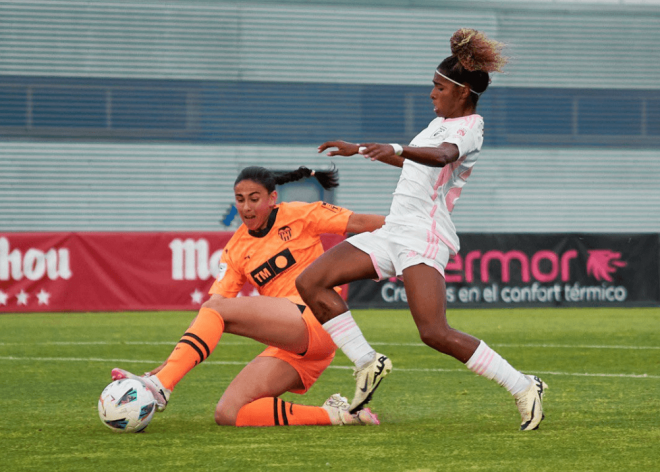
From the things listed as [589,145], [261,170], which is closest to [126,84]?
[589,145]

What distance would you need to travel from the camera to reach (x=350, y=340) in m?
5.04

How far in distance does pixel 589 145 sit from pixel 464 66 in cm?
2299

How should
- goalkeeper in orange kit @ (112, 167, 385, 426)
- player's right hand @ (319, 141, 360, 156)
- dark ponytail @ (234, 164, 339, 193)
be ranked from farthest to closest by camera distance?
1. dark ponytail @ (234, 164, 339, 193)
2. goalkeeper in orange kit @ (112, 167, 385, 426)
3. player's right hand @ (319, 141, 360, 156)

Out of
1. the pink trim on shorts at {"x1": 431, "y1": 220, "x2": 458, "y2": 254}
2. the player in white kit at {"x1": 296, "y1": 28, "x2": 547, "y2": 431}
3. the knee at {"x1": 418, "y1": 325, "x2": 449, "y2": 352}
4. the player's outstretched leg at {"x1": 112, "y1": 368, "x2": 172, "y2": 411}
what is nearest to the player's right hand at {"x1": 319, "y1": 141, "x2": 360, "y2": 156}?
the player in white kit at {"x1": 296, "y1": 28, "x2": 547, "y2": 431}

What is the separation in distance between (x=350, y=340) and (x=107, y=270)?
36.7 feet

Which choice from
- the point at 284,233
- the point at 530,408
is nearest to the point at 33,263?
the point at 284,233

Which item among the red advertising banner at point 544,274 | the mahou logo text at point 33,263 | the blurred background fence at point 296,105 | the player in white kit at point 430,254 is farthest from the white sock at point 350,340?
the blurred background fence at point 296,105

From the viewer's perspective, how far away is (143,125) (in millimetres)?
25156

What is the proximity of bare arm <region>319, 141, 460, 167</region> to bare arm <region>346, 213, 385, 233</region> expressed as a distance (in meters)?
0.77

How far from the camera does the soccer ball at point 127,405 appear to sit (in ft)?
15.7

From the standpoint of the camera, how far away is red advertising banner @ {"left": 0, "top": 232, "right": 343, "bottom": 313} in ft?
50.1

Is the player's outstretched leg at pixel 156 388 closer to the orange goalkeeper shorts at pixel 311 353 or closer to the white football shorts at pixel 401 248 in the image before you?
the orange goalkeeper shorts at pixel 311 353

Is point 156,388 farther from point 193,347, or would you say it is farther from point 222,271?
point 222,271

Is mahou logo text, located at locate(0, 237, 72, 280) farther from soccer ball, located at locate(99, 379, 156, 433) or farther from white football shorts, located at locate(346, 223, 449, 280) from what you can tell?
white football shorts, located at locate(346, 223, 449, 280)
